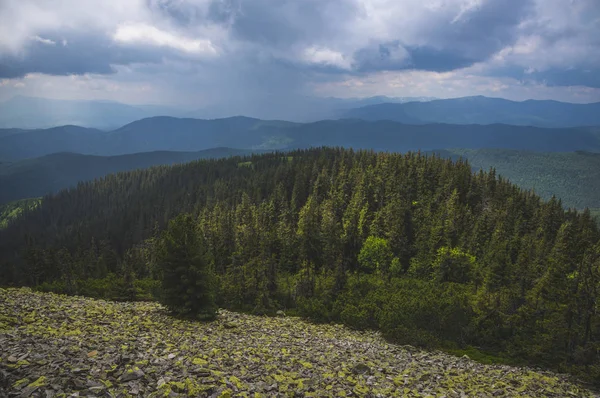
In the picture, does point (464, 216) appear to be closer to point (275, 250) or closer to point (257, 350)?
point (275, 250)

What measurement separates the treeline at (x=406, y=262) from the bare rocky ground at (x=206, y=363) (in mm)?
7620

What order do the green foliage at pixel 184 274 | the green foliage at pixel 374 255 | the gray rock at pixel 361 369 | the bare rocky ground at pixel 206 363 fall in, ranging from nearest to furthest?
1. the bare rocky ground at pixel 206 363
2. the gray rock at pixel 361 369
3. the green foliage at pixel 184 274
4. the green foliage at pixel 374 255

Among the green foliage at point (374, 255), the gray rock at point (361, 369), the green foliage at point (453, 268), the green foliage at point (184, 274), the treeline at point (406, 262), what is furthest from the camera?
the green foliage at point (374, 255)

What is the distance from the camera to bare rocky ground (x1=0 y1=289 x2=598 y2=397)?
55.6 feet

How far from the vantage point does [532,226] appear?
96.0 m

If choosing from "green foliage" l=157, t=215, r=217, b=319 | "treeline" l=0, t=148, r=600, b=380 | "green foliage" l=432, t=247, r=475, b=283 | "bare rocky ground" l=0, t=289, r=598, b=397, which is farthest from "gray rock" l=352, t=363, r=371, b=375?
"green foliage" l=432, t=247, r=475, b=283

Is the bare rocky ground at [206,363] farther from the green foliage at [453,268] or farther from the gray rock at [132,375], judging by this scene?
the green foliage at [453,268]

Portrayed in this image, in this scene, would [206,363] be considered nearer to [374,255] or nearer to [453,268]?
[453,268]

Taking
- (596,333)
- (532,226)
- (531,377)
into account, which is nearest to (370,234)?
(532,226)

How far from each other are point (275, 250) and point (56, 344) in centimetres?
7977

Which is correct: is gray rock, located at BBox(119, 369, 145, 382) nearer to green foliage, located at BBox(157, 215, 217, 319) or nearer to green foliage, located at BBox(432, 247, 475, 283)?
green foliage, located at BBox(157, 215, 217, 319)

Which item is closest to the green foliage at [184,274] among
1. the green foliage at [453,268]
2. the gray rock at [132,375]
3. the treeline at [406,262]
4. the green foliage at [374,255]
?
the treeline at [406,262]

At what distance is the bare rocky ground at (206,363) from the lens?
55.6 feet

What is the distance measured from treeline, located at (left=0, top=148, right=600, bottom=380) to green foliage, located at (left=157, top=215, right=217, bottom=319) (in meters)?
2.05
